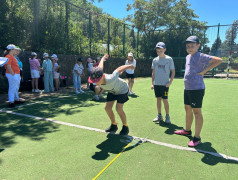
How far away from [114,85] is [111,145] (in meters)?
1.22

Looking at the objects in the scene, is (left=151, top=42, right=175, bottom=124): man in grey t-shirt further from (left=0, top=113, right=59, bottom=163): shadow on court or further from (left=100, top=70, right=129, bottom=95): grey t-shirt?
(left=0, top=113, right=59, bottom=163): shadow on court

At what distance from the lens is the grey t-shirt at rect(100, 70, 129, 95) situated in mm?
3613

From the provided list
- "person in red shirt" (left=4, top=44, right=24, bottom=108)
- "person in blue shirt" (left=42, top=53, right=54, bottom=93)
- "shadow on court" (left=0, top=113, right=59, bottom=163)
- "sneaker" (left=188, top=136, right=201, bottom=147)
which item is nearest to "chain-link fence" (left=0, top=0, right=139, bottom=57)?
"person in blue shirt" (left=42, top=53, right=54, bottom=93)

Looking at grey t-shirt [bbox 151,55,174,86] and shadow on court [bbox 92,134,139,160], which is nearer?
shadow on court [bbox 92,134,139,160]

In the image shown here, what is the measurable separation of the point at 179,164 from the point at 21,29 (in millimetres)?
12373

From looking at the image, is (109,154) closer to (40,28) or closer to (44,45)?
(44,45)

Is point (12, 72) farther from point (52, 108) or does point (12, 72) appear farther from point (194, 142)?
point (194, 142)

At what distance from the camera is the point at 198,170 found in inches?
111

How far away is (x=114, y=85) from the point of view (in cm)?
374

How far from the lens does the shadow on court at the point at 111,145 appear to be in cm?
325

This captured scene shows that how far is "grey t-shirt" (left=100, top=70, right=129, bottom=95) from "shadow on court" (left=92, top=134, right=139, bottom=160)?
1.00m

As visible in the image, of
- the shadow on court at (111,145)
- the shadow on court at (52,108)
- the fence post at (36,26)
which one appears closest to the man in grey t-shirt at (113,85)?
the shadow on court at (111,145)

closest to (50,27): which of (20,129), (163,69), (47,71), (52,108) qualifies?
(47,71)

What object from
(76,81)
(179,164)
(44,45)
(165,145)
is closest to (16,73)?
(76,81)
